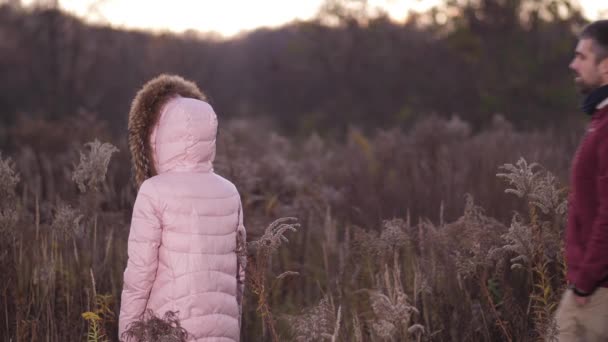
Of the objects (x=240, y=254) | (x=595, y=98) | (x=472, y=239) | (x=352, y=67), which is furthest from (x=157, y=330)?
(x=352, y=67)

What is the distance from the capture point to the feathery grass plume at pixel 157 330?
2.54 m

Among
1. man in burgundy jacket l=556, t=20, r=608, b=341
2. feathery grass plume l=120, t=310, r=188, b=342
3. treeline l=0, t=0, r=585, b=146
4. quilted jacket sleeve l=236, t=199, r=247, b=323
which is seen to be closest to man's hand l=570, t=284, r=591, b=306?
man in burgundy jacket l=556, t=20, r=608, b=341

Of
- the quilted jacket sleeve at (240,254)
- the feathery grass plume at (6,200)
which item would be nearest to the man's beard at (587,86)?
the quilted jacket sleeve at (240,254)

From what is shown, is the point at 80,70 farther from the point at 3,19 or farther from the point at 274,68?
the point at 274,68

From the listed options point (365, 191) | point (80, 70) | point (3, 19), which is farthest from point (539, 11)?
point (3, 19)

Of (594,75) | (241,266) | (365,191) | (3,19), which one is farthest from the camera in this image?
(3,19)

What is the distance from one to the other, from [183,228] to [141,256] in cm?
18

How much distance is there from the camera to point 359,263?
4320mm

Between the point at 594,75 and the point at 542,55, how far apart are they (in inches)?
472

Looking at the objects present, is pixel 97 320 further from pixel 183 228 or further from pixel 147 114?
pixel 147 114

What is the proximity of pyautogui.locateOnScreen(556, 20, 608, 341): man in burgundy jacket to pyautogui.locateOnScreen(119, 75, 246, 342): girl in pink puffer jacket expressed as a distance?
120 centimetres

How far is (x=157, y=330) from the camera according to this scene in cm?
255

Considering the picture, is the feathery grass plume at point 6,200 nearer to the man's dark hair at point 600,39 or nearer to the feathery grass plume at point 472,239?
the feathery grass plume at point 472,239

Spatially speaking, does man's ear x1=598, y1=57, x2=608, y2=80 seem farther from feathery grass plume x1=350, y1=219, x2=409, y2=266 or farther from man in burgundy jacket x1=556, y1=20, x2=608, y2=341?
feathery grass plume x1=350, y1=219, x2=409, y2=266
